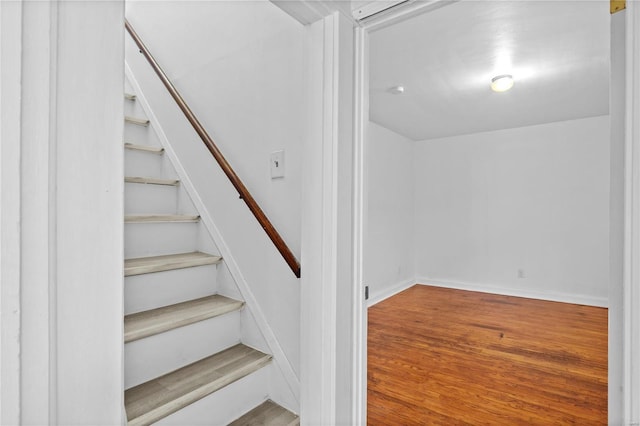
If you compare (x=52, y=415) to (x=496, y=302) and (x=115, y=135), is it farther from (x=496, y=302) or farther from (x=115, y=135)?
(x=496, y=302)

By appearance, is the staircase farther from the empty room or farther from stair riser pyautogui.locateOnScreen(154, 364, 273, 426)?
the empty room

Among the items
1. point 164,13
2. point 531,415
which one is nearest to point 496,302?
point 531,415

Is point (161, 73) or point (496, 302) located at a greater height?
point (161, 73)

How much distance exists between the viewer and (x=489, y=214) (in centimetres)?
485

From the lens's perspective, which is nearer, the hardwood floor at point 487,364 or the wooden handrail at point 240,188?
the wooden handrail at point 240,188

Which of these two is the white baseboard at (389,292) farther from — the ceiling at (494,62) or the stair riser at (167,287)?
the stair riser at (167,287)

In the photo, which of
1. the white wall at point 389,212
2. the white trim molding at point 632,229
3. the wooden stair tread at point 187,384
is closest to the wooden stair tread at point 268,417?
the wooden stair tread at point 187,384

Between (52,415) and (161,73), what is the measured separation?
214 centimetres

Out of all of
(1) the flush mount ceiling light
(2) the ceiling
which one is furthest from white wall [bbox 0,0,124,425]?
(1) the flush mount ceiling light

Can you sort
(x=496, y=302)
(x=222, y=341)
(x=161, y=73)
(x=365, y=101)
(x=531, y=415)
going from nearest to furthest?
(x=365, y=101) < (x=222, y=341) < (x=531, y=415) < (x=161, y=73) < (x=496, y=302)

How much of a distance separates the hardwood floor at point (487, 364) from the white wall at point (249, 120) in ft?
3.58

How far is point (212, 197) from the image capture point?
1.95 m

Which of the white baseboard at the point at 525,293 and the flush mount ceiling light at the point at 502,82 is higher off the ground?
the flush mount ceiling light at the point at 502,82

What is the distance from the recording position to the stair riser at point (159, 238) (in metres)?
1.78
